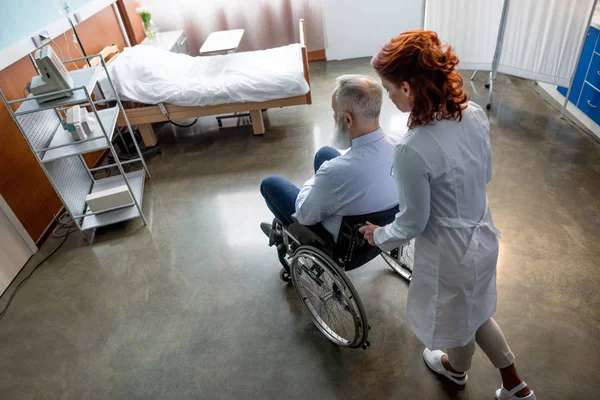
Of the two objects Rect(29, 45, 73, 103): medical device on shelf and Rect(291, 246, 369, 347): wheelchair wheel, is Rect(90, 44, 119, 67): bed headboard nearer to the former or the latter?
Rect(29, 45, 73, 103): medical device on shelf

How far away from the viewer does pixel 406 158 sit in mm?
1004

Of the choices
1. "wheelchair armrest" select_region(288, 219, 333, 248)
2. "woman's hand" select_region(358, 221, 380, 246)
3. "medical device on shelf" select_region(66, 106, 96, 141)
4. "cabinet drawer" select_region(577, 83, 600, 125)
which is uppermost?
"medical device on shelf" select_region(66, 106, 96, 141)

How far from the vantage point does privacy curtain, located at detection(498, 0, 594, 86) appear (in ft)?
9.31

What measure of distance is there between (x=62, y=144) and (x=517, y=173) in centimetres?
295

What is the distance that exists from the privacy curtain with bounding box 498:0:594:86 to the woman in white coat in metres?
2.48

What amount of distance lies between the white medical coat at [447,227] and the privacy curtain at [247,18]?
4.27 m

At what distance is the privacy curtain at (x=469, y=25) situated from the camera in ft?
10.9

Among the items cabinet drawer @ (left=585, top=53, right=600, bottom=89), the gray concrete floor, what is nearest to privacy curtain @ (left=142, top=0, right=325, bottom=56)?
the gray concrete floor

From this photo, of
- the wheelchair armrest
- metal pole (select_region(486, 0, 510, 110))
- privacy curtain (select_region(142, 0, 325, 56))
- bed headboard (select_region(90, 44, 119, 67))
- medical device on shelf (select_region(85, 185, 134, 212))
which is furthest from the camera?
privacy curtain (select_region(142, 0, 325, 56))

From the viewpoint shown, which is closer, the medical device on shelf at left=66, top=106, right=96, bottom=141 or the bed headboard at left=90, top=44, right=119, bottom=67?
the medical device on shelf at left=66, top=106, right=96, bottom=141

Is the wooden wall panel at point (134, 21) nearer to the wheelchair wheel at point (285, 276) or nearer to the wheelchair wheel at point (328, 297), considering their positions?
the wheelchair wheel at point (285, 276)

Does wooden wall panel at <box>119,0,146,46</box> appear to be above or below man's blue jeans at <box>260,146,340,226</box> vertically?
above

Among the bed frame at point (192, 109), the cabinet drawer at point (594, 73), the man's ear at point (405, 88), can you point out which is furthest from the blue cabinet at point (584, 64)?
the man's ear at point (405, 88)

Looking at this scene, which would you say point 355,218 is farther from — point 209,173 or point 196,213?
point 209,173
